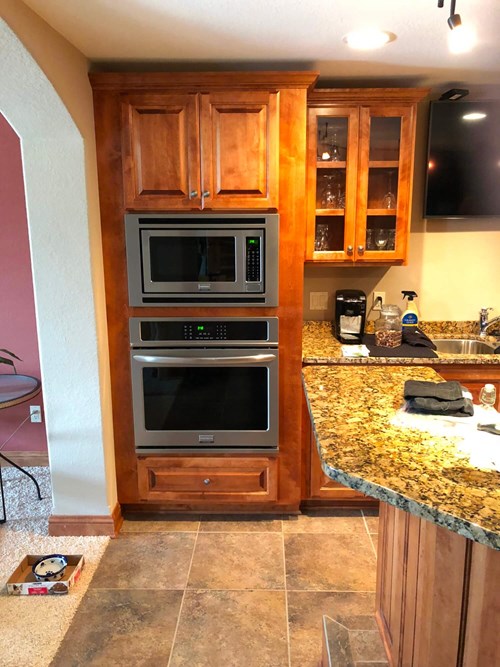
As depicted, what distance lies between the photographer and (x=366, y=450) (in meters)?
1.33

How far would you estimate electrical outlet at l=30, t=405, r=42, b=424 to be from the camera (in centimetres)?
327

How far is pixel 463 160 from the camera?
284 cm

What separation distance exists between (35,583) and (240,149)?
7.09ft

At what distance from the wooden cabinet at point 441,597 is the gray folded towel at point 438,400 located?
0.33m

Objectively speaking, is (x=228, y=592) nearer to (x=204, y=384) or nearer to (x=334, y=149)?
(x=204, y=384)

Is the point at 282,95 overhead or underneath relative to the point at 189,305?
overhead

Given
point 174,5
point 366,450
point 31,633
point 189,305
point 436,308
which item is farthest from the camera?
point 436,308

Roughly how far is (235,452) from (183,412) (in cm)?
35

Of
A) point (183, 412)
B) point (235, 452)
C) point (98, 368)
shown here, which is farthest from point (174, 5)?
point (235, 452)

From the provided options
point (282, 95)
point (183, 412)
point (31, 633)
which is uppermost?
point (282, 95)

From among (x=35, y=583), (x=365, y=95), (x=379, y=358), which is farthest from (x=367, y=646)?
(x=365, y=95)

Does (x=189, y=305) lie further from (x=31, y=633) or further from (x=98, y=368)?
(x=31, y=633)

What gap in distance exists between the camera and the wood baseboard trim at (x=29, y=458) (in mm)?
3330

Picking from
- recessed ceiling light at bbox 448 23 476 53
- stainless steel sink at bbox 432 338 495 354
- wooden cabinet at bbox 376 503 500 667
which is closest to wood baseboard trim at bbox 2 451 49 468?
wooden cabinet at bbox 376 503 500 667
